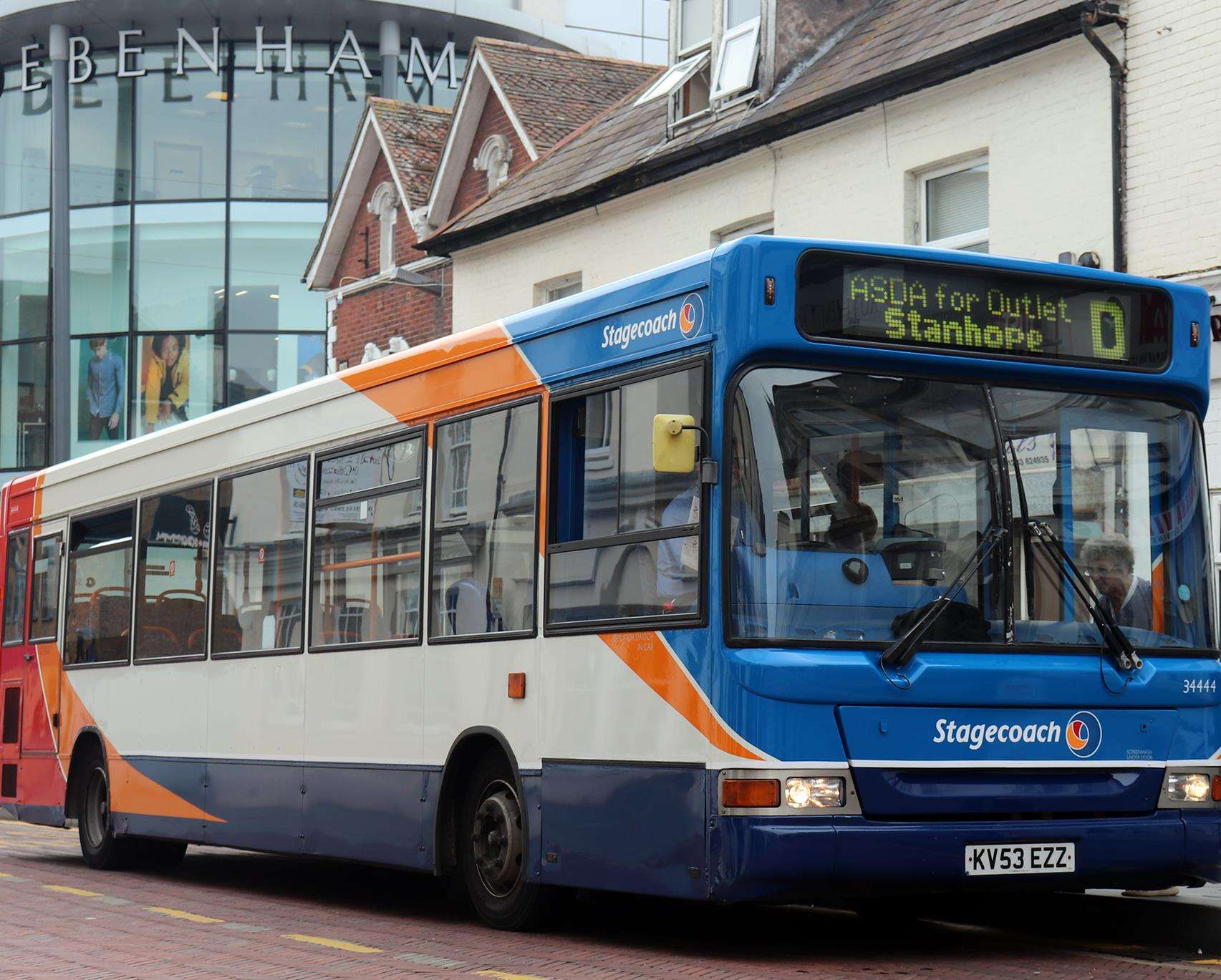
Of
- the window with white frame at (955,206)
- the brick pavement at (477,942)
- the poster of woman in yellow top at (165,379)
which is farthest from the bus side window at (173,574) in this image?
the poster of woman in yellow top at (165,379)

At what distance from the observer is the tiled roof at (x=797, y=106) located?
57.1 ft

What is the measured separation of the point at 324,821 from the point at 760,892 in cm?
413

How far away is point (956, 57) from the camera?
17.7 m

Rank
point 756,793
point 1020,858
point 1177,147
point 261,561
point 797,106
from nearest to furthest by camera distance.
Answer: point 756,793 < point 1020,858 < point 261,561 < point 1177,147 < point 797,106

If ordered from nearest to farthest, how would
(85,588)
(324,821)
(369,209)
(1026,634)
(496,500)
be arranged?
(1026,634) < (496,500) < (324,821) < (85,588) < (369,209)

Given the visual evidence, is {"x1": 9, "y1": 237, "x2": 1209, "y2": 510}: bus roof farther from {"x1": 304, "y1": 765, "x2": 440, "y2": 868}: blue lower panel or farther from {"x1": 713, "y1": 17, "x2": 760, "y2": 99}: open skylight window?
{"x1": 713, "y1": 17, "x2": 760, "y2": 99}: open skylight window

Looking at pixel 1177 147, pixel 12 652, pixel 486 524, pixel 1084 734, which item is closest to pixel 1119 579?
pixel 1084 734

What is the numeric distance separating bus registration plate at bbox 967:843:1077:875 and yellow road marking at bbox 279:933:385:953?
2.80 m

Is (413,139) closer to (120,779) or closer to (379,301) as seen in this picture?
(379,301)

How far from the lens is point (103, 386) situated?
140ft

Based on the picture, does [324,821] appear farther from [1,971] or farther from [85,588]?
[85,588]

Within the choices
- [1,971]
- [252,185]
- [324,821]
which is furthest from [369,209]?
[1,971]

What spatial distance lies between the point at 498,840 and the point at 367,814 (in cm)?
146

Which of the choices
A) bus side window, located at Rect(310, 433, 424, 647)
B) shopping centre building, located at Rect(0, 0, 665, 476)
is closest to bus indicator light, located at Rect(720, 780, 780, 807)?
bus side window, located at Rect(310, 433, 424, 647)
